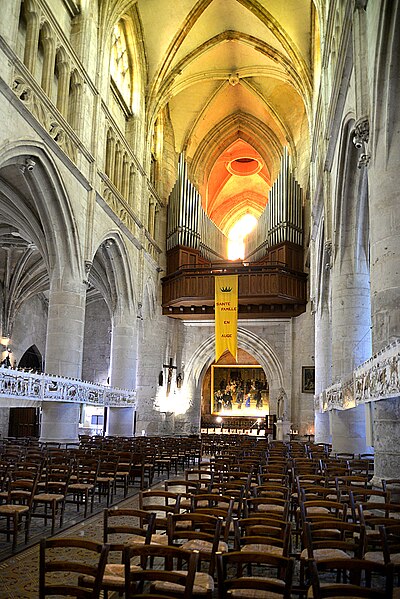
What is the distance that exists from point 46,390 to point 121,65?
1569 cm

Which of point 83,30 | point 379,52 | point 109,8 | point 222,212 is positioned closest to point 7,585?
point 379,52

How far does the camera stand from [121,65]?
81.3 feet

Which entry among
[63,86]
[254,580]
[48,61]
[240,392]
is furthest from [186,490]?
[240,392]

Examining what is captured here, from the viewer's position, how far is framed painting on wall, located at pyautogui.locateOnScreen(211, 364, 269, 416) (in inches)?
1422

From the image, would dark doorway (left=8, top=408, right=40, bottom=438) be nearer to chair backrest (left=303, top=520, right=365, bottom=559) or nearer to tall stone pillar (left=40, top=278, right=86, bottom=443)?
tall stone pillar (left=40, top=278, right=86, bottom=443)

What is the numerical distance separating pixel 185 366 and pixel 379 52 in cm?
2295

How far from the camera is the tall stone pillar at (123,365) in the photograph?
23.9 metres

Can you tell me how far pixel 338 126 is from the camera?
15609 millimetres

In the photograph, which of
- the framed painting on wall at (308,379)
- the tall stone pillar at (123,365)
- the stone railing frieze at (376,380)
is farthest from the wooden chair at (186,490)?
the framed painting on wall at (308,379)

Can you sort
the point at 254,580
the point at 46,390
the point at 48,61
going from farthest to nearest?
the point at 48,61
the point at 46,390
the point at 254,580

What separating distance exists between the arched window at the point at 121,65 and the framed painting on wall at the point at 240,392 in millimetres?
18335

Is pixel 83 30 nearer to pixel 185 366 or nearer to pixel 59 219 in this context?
pixel 59 219

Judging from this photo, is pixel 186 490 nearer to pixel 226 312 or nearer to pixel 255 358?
pixel 226 312

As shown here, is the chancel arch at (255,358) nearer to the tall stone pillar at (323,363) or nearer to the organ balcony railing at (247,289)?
the organ balcony railing at (247,289)
